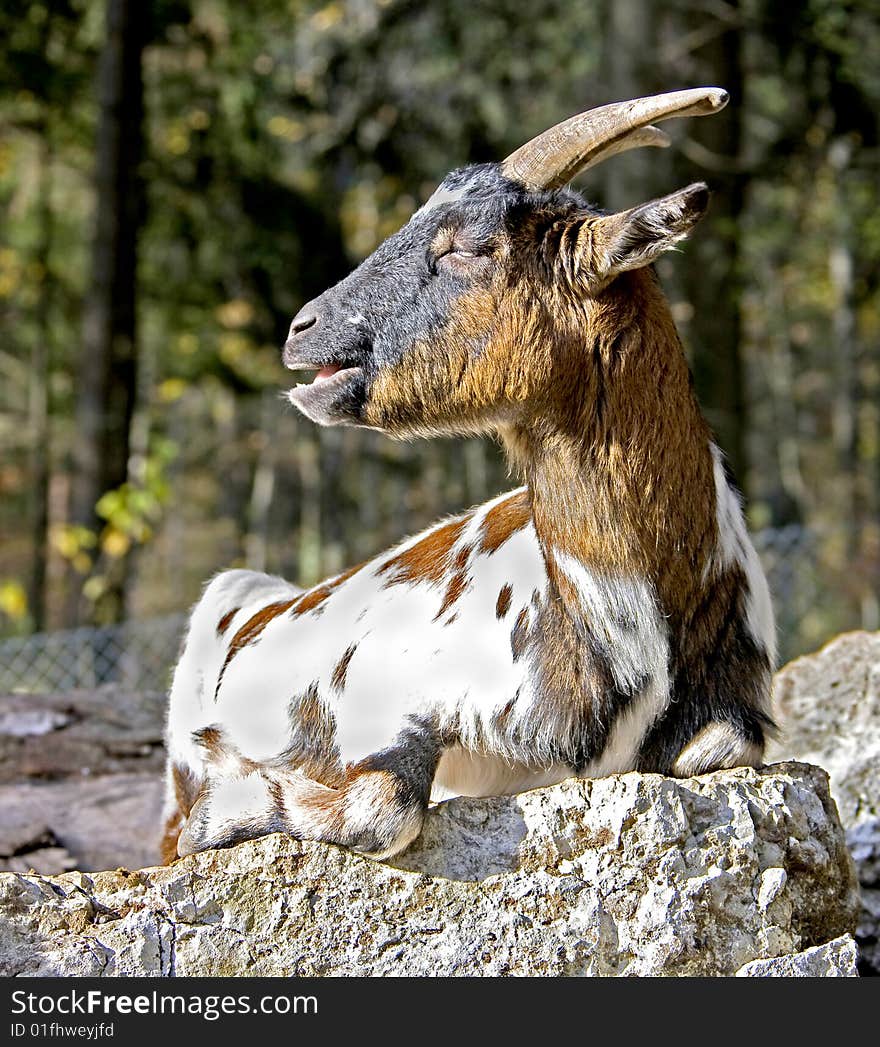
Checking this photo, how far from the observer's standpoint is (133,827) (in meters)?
5.55

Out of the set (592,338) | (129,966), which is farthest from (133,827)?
(592,338)

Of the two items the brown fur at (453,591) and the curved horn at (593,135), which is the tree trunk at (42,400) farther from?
the curved horn at (593,135)

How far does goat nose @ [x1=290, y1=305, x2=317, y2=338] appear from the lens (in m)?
3.79

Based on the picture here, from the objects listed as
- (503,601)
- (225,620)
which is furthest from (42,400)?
(503,601)

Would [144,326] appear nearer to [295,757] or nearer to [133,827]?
[133,827]

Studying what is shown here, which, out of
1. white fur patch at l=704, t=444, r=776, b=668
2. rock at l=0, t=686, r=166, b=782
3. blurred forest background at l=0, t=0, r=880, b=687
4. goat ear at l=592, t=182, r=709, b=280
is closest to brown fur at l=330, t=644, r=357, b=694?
white fur patch at l=704, t=444, r=776, b=668

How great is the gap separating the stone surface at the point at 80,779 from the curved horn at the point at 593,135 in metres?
3.17

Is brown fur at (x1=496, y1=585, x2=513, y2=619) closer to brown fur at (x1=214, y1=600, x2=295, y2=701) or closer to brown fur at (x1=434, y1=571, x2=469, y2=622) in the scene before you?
brown fur at (x1=434, y1=571, x2=469, y2=622)

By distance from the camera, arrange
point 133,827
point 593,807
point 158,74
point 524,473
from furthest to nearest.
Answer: point 158,74
point 133,827
point 524,473
point 593,807

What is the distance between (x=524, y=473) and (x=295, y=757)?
1070mm

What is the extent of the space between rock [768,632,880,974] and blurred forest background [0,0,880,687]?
343 centimetres

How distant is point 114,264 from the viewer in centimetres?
1119

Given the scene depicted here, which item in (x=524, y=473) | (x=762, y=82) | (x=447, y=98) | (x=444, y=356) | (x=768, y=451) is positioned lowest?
(x=768, y=451)

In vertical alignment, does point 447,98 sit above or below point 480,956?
above
